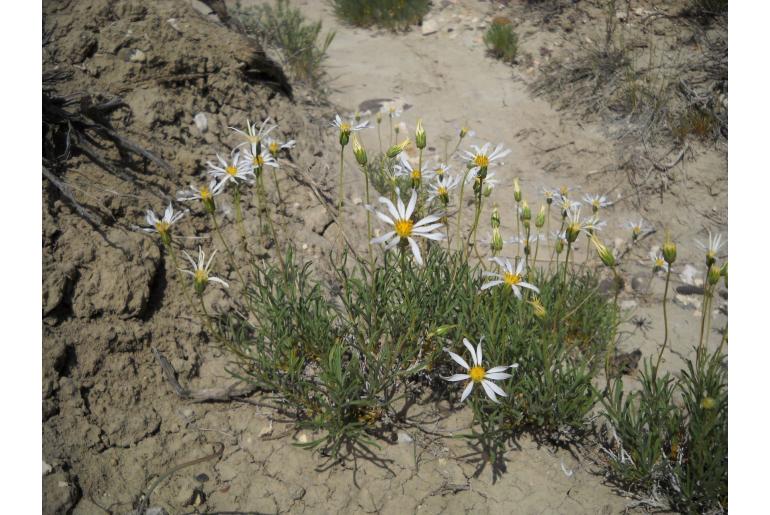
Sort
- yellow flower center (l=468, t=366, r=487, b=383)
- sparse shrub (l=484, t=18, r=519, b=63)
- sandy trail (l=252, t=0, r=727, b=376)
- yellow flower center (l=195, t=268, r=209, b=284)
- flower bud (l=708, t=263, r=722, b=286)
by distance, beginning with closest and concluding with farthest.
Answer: flower bud (l=708, t=263, r=722, b=286) < yellow flower center (l=195, t=268, r=209, b=284) < yellow flower center (l=468, t=366, r=487, b=383) < sandy trail (l=252, t=0, r=727, b=376) < sparse shrub (l=484, t=18, r=519, b=63)

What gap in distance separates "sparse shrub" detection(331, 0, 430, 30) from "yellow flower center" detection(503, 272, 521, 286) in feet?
17.4

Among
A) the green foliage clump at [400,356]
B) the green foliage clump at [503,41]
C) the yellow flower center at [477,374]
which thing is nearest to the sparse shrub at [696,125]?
the green foliage clump at [503,41]

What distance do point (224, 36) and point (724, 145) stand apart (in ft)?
13.4

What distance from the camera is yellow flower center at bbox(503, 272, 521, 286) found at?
70.8 inches

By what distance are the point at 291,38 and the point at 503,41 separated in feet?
7.47

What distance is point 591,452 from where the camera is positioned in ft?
6.37

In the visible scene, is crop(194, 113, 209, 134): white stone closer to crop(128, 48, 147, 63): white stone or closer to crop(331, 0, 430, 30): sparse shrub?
crop(128, 48, 147, 63): white stone

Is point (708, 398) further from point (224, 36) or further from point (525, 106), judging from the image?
point (525, 106)

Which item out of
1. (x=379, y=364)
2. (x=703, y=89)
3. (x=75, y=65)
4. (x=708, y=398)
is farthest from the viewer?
(x=703, y=89)

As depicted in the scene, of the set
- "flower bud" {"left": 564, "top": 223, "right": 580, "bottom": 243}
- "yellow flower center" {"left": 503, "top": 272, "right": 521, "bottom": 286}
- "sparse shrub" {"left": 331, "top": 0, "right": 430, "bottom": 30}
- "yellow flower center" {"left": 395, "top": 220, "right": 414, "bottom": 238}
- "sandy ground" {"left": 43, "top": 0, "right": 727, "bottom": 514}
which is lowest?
"sandy ground" {"left": 43, "top": 0, "right": 727, "bottom": 514}

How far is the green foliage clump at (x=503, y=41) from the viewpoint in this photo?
545 cm

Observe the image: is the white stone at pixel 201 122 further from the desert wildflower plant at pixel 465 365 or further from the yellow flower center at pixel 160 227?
the yellow flower center at pixel 160 227

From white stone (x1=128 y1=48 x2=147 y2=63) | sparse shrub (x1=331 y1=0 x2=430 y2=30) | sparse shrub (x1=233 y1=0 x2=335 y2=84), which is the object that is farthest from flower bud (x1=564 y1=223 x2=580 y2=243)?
sparse shrub (x1=331 y1=0 x2=430 y2=30)

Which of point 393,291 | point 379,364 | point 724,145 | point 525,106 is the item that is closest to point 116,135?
point 393,291
